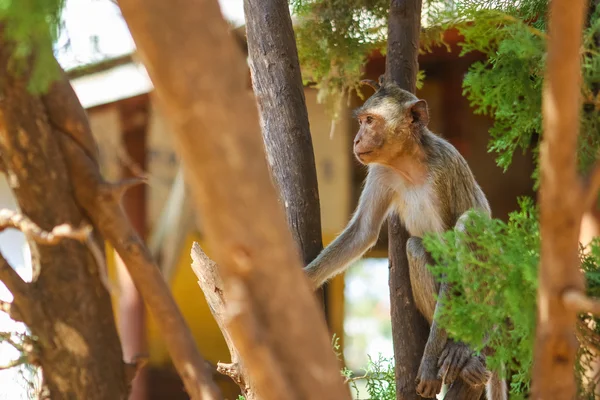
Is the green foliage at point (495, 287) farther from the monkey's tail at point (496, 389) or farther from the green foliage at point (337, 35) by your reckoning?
the green foliage at point (337, 35)

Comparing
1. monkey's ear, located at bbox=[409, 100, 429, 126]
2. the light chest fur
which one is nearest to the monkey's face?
monkey's ear, located at bbox=[409, 100, 429, 126]

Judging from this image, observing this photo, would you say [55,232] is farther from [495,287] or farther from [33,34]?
[495,287]

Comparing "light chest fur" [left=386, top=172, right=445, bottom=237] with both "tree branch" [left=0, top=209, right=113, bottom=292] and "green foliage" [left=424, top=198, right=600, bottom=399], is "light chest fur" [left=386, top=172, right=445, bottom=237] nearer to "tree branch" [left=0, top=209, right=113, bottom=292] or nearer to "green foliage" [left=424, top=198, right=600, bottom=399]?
"green foliage" [left=424, top=198, right=600, bottom=399]

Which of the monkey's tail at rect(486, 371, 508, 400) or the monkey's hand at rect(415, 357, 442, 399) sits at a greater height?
the monkey's hand at rect(415, 357, 442, 399)

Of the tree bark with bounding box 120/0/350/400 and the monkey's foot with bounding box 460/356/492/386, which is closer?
the tree bark with bounding box 120/0/350/400

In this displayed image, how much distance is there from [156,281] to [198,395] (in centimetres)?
35

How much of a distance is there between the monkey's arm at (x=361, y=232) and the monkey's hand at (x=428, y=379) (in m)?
0.75

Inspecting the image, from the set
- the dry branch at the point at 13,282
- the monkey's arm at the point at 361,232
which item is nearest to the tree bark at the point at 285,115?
the monkey's arm at the point at 361,232

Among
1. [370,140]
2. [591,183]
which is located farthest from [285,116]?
[591,183]

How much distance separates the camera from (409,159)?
16.3 ft

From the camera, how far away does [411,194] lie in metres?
5.03

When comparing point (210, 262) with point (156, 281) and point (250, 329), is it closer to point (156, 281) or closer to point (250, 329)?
point (156, 281)

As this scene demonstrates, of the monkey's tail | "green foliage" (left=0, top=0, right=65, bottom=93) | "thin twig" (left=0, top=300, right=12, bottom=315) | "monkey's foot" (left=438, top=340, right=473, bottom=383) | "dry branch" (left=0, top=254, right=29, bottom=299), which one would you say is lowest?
the monkey's tail

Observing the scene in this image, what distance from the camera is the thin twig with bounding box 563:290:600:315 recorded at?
1.80 metres
